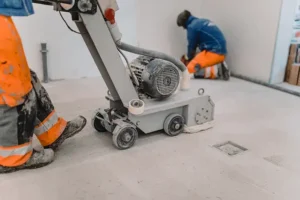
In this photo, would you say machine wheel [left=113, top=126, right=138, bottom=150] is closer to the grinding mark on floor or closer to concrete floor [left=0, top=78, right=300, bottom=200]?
concrete floor [left=0, top=78, right=300, bottom=200]

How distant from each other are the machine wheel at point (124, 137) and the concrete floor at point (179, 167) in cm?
5

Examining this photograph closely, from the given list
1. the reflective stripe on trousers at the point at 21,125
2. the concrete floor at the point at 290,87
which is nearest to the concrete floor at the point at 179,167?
the reflective stripe on trousers at the point at 21,125

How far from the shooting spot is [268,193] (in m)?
1.80

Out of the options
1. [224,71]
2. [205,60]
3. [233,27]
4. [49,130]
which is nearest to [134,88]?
[49,130]

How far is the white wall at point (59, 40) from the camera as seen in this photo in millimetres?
3627

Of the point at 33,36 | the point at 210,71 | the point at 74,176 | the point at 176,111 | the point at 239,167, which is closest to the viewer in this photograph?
the point at 74,176

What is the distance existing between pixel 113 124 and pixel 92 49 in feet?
1.79

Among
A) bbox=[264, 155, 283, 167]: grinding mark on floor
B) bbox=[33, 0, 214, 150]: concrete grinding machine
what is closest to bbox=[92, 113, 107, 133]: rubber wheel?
bbox=[33, 0, 214, 150]: concrete grinding machine

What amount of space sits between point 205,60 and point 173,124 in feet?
6.13

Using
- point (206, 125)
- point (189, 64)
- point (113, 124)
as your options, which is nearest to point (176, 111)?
point (206, 125)

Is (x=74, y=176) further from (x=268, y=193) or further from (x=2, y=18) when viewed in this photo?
(x=268, y=193)

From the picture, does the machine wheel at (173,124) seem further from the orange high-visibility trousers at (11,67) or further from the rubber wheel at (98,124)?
the orange high-visibility trousers at (11,67)

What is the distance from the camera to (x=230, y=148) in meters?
2.32

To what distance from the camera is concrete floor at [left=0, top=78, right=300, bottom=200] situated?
179 cm
